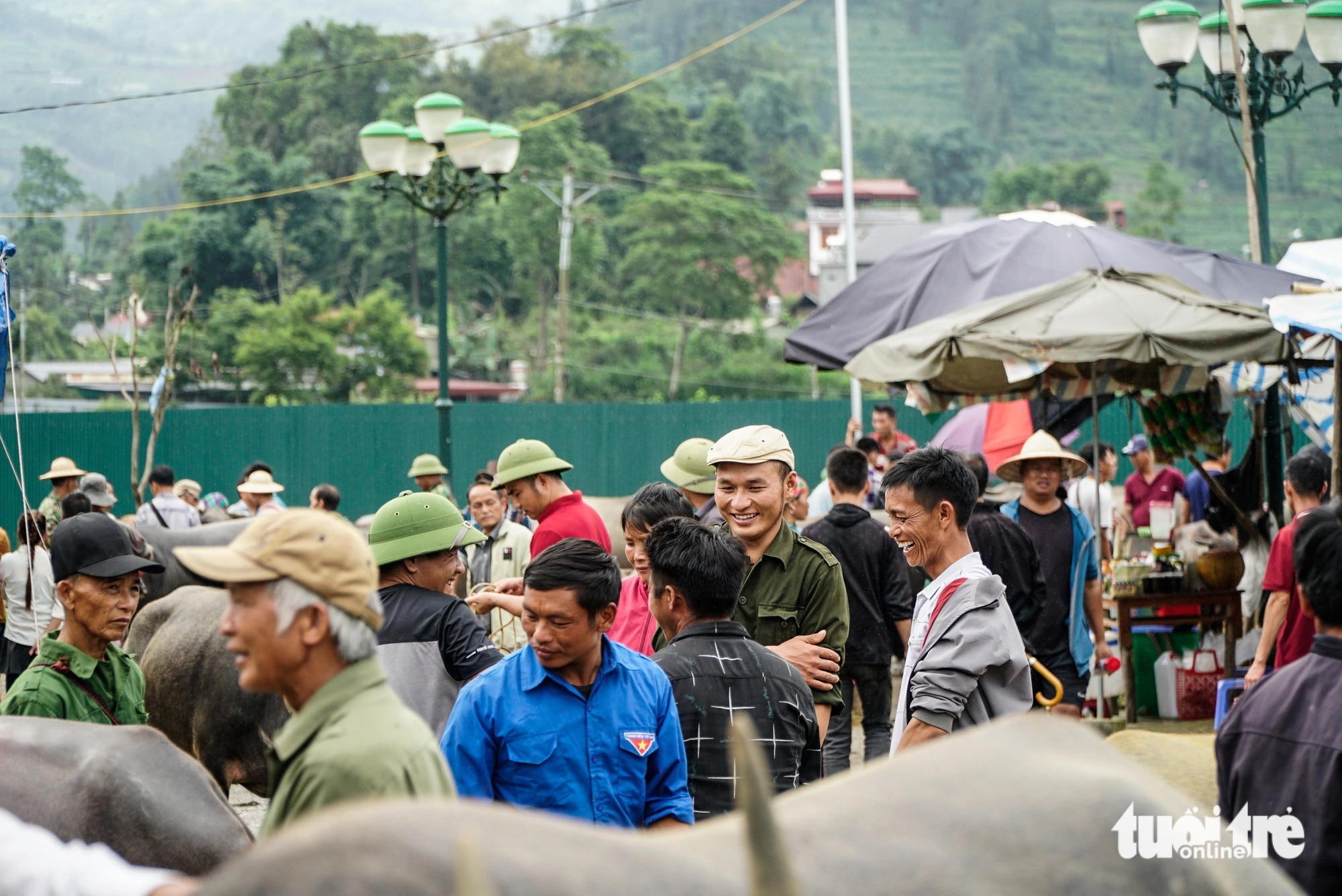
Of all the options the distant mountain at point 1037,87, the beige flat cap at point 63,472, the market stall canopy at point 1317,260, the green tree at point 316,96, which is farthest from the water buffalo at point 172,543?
the distant mountain at point 1037,87

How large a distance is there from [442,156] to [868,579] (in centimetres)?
742

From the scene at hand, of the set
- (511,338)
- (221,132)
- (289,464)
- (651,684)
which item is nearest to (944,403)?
(651,684)

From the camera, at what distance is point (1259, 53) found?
992 cm

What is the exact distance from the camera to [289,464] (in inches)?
850

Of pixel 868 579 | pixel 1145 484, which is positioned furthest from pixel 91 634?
pixel 1145 484

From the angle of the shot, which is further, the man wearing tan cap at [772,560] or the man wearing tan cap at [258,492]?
the man wearing tan cap at [258,492]

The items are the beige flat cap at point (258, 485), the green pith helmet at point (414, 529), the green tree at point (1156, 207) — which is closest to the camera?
the green pith helmet at point (414, 529)

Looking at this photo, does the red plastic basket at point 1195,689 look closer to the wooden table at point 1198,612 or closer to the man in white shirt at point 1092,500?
the wooden table at point 1198,612

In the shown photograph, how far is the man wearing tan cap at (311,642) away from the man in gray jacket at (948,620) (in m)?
1.80

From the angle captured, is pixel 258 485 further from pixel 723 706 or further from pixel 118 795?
pixel 118 795

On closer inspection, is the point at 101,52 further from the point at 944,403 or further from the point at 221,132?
the point at 944,403

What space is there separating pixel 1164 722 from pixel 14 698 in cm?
738

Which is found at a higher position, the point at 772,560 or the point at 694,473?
the point at 694,473

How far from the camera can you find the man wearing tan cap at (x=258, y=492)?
12266 mm
